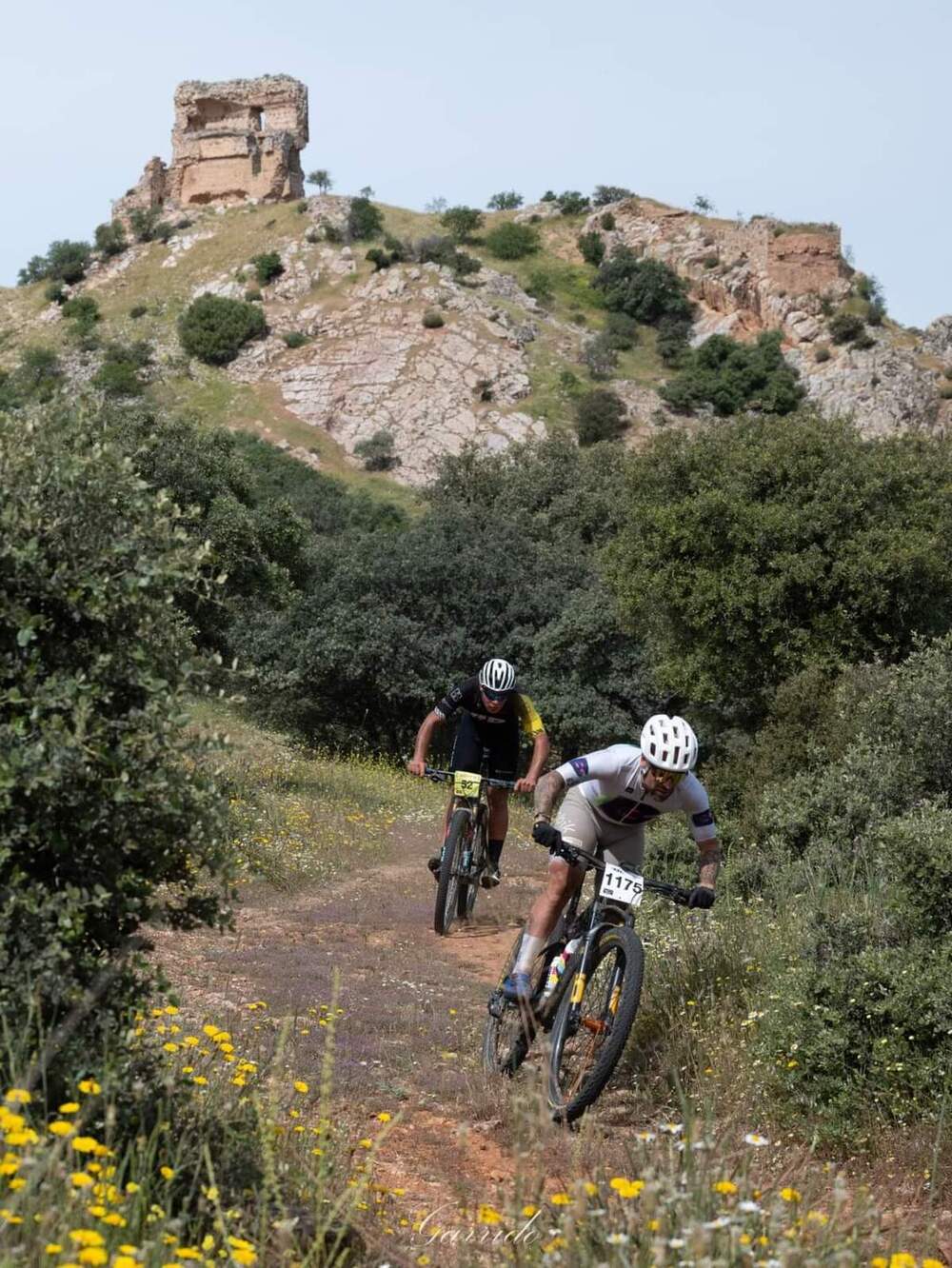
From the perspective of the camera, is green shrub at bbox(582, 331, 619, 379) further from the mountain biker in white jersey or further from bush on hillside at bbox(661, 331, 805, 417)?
the mountain biker in white jersey

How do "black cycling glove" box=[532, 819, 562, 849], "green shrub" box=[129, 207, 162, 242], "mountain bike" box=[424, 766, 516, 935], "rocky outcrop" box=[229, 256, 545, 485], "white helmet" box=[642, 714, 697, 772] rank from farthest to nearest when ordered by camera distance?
"green shrub" box=[129, 207, 162, 242] < "rocky outcrop" box=[229, 256, 545, 485] < "mountain bike" box=[424, 766, 516, 935] < "black cycling glove" box=[532, 819, 562, 849] < "white helmet" box=[642, 714, 697, 772]

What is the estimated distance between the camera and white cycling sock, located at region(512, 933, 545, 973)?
21.0 ft

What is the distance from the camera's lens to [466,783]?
396 inches

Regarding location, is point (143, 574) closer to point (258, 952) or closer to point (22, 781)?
point (22, 781)

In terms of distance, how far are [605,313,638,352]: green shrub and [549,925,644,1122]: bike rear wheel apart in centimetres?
6846

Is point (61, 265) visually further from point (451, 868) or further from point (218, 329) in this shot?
point (451, 868)

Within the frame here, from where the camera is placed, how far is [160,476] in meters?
26.8

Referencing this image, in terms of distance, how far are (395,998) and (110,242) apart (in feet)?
254

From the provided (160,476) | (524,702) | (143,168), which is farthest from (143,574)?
(143,168)

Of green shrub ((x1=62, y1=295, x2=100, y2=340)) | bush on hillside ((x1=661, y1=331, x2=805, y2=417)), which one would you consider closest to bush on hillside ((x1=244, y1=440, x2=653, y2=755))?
bush on hillside ((x1=661, y1=331, x2=805, y2=417))

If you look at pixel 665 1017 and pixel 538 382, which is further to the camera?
pixel 538 382

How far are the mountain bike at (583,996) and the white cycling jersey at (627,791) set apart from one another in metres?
0.27

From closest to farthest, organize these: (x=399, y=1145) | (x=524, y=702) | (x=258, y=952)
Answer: (x=399, y=1145) → (x=258, y=952) → (x=524, y=702)

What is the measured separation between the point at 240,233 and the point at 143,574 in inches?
3092
